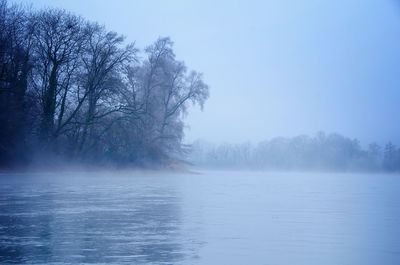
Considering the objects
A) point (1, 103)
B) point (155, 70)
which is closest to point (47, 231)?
point (1, 103)

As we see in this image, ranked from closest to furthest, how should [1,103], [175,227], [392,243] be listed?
[392,243]
[175,227]
[1,103]

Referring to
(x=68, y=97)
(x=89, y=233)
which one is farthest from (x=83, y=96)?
(x=89, y=233)

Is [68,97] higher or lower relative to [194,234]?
higher

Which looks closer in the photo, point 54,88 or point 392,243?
point 392,243

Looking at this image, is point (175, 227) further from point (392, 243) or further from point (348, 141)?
point (348, 141)

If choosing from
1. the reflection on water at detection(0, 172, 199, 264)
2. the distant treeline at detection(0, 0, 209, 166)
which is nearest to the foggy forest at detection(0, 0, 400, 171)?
the distant treeline at detection(0, 0, 209, 166)

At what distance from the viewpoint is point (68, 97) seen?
39875 mm

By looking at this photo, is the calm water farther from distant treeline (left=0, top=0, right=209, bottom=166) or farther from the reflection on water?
distant treeline (left=0, top=0, right=209, bottom=166)

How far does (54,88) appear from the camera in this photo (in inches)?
1513

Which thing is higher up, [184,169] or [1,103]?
[1,103]

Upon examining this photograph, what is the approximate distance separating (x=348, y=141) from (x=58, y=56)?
204ft

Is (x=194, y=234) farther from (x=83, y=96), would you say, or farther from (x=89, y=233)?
(x=83, y=96)

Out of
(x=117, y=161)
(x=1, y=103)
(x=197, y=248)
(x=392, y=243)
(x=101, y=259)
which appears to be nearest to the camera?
(x=101, y=259)

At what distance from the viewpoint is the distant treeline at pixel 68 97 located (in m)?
33.1
